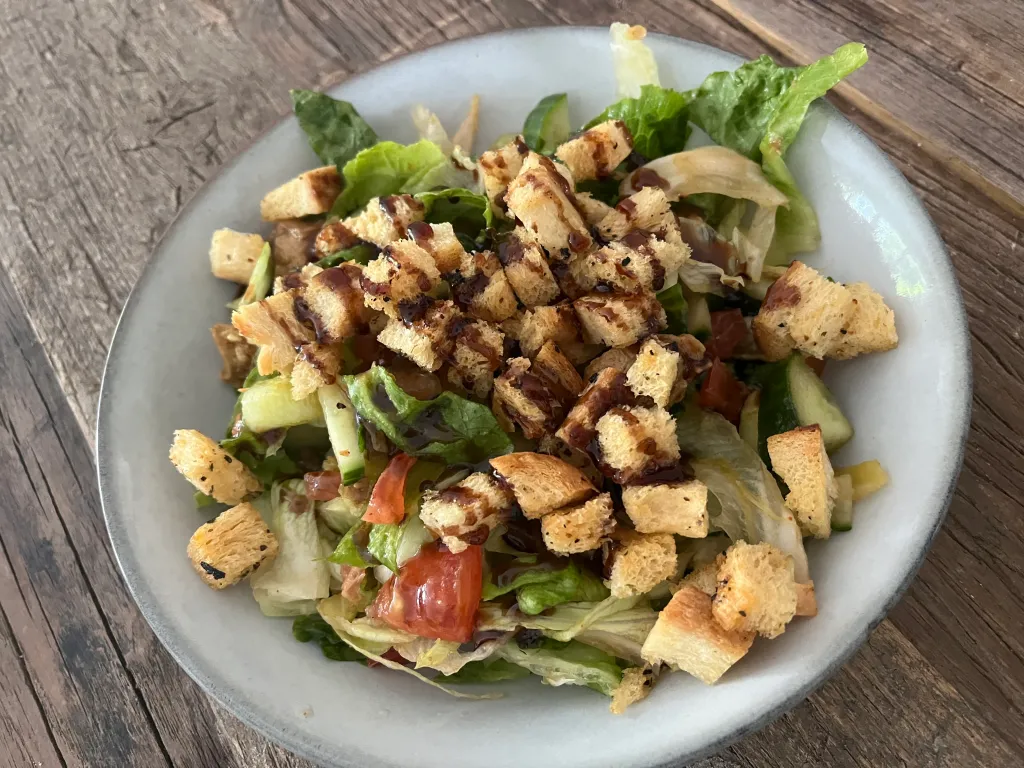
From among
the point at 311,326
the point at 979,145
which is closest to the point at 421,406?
the point at 311,326

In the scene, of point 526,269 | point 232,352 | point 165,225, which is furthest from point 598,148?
point 165,225

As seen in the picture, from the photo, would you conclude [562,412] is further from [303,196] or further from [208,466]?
[303,196]

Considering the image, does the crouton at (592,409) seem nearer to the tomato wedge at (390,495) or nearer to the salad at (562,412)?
the salad at (562,412)

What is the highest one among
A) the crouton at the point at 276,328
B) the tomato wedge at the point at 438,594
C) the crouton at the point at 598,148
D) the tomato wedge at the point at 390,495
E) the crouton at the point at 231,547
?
the crouton at the point at 598,148

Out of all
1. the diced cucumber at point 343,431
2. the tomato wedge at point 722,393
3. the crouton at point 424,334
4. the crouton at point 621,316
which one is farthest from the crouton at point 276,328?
the tomato wedge at point 722,393

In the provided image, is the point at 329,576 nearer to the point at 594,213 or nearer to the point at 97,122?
the point at 594,213

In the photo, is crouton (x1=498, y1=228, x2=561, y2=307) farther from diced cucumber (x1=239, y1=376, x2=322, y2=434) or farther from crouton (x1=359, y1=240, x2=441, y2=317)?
diced cucumber (x1=239, y1=376, x2=322, y2=434)

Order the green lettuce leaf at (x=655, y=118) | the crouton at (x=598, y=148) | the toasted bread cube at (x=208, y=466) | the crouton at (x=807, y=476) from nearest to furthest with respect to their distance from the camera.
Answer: the crouton at (x=807, y=476)
the toasted bread cube at (x=208, y=466)
the crouton at (x=598, y=148)
the green lettuce leaf at (x=655, y=118)
